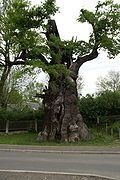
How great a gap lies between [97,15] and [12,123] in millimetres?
13867

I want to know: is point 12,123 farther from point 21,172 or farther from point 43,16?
point 21,172

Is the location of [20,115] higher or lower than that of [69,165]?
higher

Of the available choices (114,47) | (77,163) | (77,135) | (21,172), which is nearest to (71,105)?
(77,135)

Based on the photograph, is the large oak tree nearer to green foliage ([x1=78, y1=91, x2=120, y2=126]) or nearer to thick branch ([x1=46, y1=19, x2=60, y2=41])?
thick branch ([x1=46, y1=19, x2=60, y2=41])

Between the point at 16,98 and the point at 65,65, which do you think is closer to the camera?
the point at 65,65

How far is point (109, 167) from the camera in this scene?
8758mm

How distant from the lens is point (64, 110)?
61.8 feet

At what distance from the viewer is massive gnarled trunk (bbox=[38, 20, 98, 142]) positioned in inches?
716

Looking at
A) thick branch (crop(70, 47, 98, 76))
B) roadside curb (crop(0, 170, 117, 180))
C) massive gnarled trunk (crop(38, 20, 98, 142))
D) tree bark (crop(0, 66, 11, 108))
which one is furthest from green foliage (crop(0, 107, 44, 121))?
roadside curb (crop(0, 170, 117, 180))

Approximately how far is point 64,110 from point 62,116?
52 cm

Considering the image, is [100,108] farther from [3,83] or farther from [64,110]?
[3,83]

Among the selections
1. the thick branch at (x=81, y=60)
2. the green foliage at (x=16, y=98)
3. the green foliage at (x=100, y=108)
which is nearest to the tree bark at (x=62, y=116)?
the thick branch at (x=81, y=60)

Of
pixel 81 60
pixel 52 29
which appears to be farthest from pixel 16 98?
pixel 81 60

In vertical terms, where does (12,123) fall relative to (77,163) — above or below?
above
